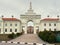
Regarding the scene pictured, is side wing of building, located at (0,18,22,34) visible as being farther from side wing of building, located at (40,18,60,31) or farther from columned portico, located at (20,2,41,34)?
side wing of building, located at (40,18,60,31)

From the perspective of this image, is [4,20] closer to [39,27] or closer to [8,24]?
[8,24]

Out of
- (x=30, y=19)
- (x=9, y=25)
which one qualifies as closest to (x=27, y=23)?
(x=30, y=19)

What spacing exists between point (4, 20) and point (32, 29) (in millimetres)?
9724

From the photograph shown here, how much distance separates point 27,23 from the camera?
242 feet

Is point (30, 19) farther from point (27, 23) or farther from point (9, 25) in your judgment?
point (9, 25)

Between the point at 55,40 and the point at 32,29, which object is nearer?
the point at 55,40

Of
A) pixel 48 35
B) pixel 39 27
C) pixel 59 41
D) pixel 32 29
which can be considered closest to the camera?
pixel 59 41

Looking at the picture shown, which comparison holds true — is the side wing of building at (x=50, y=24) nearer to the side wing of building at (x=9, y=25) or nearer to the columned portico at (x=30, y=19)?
the columned portico at (x=30, y=19)

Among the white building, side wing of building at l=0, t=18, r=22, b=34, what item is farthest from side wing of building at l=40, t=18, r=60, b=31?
side wing of building at l=0, t=18, r=22, b=34

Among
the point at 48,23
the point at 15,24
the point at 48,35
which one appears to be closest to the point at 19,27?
the point at 15,24

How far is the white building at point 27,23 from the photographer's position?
7388cm

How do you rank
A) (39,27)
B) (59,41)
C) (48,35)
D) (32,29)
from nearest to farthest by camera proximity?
(59,41), (48,35), (39,27), (32,29)

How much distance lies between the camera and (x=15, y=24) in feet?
248

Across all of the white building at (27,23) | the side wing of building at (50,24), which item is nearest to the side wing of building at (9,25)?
the white building at (27,23)
